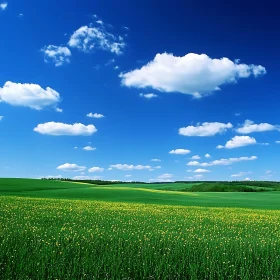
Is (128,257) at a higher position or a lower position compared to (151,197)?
higher

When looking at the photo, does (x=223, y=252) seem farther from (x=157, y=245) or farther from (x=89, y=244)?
(x=89, y=244)

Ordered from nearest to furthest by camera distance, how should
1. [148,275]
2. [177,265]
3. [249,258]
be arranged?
[148,275] → [177,265] → [249,258]

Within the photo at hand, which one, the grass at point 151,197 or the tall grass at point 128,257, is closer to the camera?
the tall grass at point 128,257

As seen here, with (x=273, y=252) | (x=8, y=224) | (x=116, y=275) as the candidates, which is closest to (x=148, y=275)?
(x=116, y=275)

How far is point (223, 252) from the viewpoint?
43.0ft

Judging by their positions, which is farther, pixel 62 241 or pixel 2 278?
pixel 62 241

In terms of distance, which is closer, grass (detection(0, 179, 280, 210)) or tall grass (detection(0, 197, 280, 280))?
tall grass (detection(0, 197, 280, 280))

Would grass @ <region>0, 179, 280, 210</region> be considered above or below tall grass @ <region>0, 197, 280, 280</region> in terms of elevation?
below

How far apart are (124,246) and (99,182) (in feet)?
397

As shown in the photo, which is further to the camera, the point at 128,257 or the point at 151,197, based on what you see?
the point at 151,197

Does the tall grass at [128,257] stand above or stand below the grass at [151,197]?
above

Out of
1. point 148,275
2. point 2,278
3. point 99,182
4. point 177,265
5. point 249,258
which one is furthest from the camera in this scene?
point 99,182

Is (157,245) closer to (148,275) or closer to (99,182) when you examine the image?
(148,275)

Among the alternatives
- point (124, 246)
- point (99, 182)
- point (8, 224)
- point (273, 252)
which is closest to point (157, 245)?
point (124, 246)
